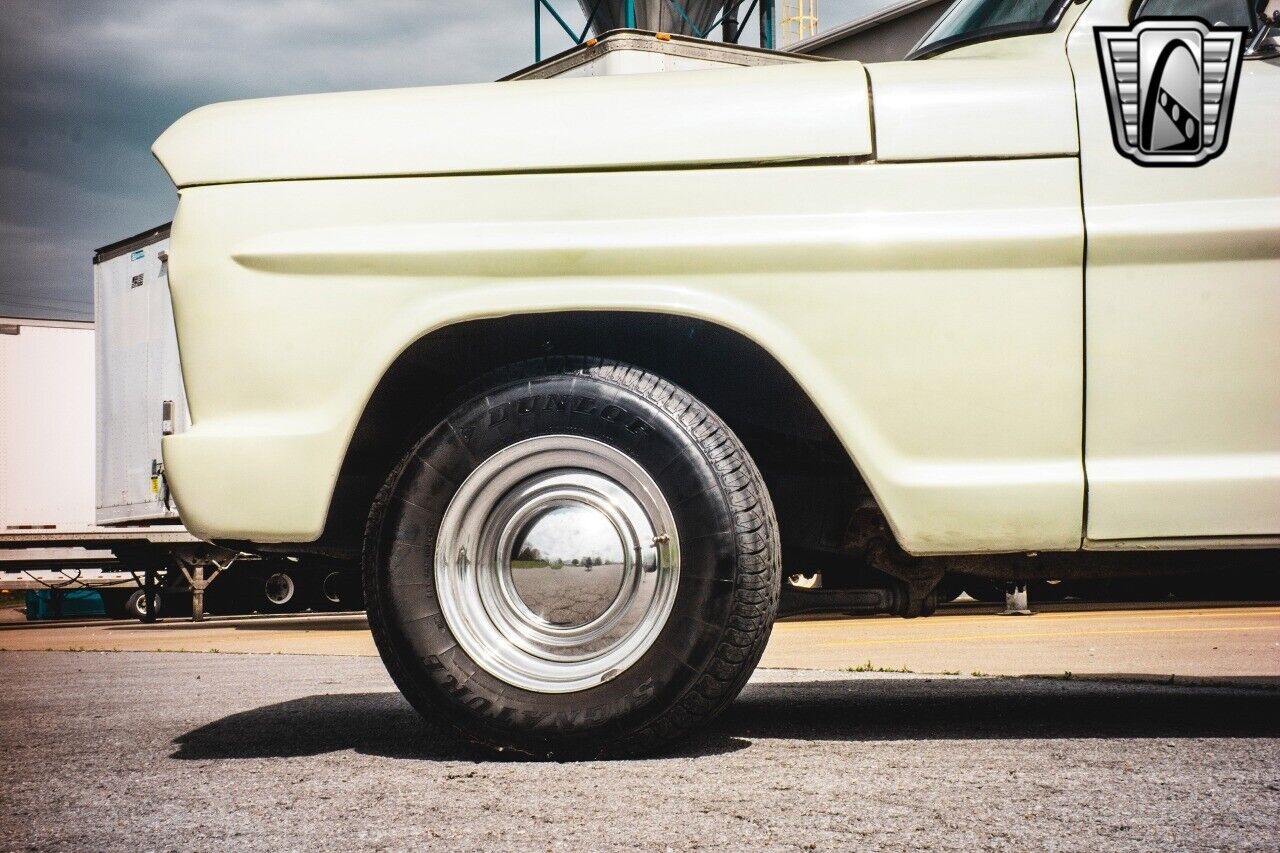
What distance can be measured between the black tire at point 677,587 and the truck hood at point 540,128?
464 mm

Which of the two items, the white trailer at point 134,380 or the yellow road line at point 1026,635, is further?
the white trailer at point 134,380

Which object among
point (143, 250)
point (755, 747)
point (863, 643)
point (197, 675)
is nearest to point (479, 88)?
point (755, 747)

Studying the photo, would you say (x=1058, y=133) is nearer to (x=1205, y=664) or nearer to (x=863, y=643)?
A: (x=1205, y=664)

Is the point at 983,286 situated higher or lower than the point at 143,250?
lower

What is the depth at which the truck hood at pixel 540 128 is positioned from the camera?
250 centimetres

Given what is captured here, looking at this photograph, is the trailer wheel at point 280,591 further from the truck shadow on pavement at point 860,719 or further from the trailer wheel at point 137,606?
the truck shadow on pavement at point 860,719

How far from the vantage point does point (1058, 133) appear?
97.8 inches

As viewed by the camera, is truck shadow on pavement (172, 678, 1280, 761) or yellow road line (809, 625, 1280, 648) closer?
truck shadow on pavement (172, 678, 1280, 761)

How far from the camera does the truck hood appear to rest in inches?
98.4

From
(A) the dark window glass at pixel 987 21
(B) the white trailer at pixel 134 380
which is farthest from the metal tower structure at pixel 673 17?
(A) the dark window glass at pixel 987 21

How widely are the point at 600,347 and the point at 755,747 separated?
37.0 inches

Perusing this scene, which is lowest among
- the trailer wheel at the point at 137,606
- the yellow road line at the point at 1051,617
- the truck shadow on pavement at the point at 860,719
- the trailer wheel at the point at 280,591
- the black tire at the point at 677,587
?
the trailer wheel at the point at 137,606

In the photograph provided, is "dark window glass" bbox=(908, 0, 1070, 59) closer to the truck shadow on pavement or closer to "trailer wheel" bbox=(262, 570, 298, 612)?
the truck shadow on pavement
